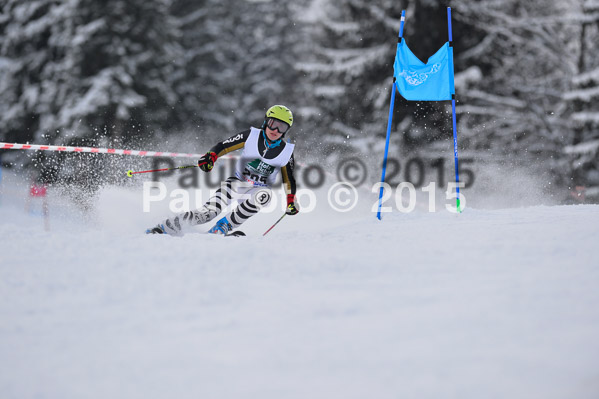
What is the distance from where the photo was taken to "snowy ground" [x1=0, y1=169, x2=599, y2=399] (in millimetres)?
2531

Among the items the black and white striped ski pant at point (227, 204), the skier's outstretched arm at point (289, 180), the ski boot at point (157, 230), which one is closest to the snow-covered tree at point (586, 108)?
the skier's outstretched arm at point (289, 180)

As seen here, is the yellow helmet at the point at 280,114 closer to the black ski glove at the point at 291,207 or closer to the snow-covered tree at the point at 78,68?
the black ski glove at the point at 291,207

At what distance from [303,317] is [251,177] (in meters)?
3.71

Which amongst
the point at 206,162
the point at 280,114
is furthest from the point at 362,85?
the point at 206,162

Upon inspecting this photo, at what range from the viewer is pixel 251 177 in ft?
21.9

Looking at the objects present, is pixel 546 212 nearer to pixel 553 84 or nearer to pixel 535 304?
pixel 535 304

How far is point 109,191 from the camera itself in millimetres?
8891

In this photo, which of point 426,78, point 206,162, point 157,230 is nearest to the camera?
point 206,162

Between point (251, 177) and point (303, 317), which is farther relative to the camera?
point (251, 177)

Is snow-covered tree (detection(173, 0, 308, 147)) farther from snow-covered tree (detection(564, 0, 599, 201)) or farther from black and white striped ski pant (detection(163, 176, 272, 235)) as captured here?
black and white striped ski pant (detection(163, 176, 272, 235))

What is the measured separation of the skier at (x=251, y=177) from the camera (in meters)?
6.34

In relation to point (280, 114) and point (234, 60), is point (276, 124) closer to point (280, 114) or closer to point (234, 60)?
point (280, 114)

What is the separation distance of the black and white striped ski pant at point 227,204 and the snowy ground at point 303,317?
138 cm

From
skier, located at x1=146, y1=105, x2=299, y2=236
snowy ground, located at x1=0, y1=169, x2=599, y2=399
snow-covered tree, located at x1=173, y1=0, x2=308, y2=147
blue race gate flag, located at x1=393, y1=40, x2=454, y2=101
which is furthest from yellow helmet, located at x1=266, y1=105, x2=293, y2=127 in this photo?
snow-covered tree, located at x1=173, y1=0, x2=308, y2=147
